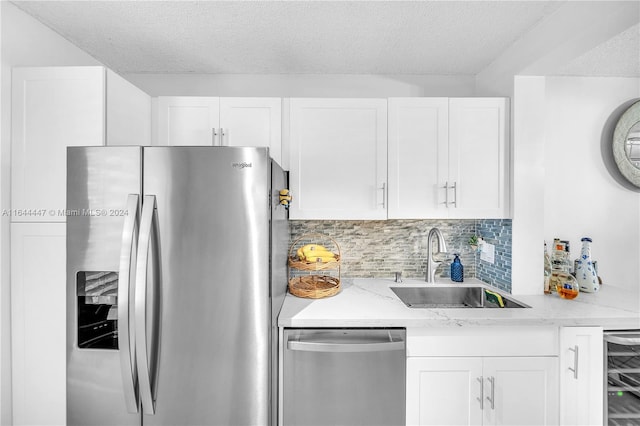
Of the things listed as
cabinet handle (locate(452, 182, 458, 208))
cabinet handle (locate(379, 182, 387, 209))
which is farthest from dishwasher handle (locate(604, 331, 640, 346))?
cabinet handle (locate(379, 182, 387, 209))

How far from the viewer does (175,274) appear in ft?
4.41

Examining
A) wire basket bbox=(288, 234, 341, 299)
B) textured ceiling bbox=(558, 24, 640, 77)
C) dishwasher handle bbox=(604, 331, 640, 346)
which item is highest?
textured ceiling bbox=(558, 24, 640, 77)

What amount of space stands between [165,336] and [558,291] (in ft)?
7.09

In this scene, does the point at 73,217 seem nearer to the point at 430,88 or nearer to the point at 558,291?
the point at 430,88

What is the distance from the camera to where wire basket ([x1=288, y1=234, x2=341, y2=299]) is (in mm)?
1943

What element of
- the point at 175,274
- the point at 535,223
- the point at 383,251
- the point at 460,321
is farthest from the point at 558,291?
the point at 175,274

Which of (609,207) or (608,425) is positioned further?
(609,207)

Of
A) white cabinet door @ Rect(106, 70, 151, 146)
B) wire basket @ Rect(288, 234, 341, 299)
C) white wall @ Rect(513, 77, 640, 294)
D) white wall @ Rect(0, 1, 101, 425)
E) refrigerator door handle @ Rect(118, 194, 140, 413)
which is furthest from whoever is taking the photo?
white wall @ Rect(513, 77, 640, 294)

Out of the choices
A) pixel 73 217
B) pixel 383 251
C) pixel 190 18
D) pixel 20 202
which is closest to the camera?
pixel 73 217

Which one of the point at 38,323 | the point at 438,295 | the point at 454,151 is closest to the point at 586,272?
the point at 438,295

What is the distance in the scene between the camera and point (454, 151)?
79.7 inches

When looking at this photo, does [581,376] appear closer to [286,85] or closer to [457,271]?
[457,271]

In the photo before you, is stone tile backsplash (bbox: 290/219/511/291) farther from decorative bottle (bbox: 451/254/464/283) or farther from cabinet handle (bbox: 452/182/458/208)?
cabinet handle (bbox: 452/182/458/208)

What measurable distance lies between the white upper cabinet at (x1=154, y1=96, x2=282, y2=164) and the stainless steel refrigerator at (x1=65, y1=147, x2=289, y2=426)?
0.69m
